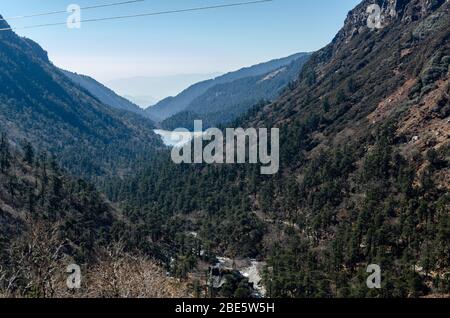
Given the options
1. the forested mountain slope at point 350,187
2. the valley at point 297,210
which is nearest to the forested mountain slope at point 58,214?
the valley at point 297,210

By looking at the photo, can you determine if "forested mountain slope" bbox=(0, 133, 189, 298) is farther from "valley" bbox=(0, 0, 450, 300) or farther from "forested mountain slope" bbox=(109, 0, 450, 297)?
"forested mountain slope" bbox=(109, 0, 450, 297)

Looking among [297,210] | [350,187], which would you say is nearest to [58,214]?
[297,210]

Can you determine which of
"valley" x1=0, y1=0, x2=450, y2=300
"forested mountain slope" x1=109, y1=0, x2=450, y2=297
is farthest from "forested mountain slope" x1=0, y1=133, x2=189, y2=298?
"forested mountain slope" x1=109, y1=0, x2=450, y2=297

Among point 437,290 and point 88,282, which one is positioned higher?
point 88,282

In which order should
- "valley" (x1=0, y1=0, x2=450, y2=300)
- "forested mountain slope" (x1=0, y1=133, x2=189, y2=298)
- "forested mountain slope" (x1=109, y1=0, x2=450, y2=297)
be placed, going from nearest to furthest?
"valley" (x1=0, y1=0, x2=450, y2=300)
"forested mountain slope" (x1=109, y1=0, x2=450, y2=297)
"forested mountain slope" (x1=0, y1=133, x2=189, y2=298)
